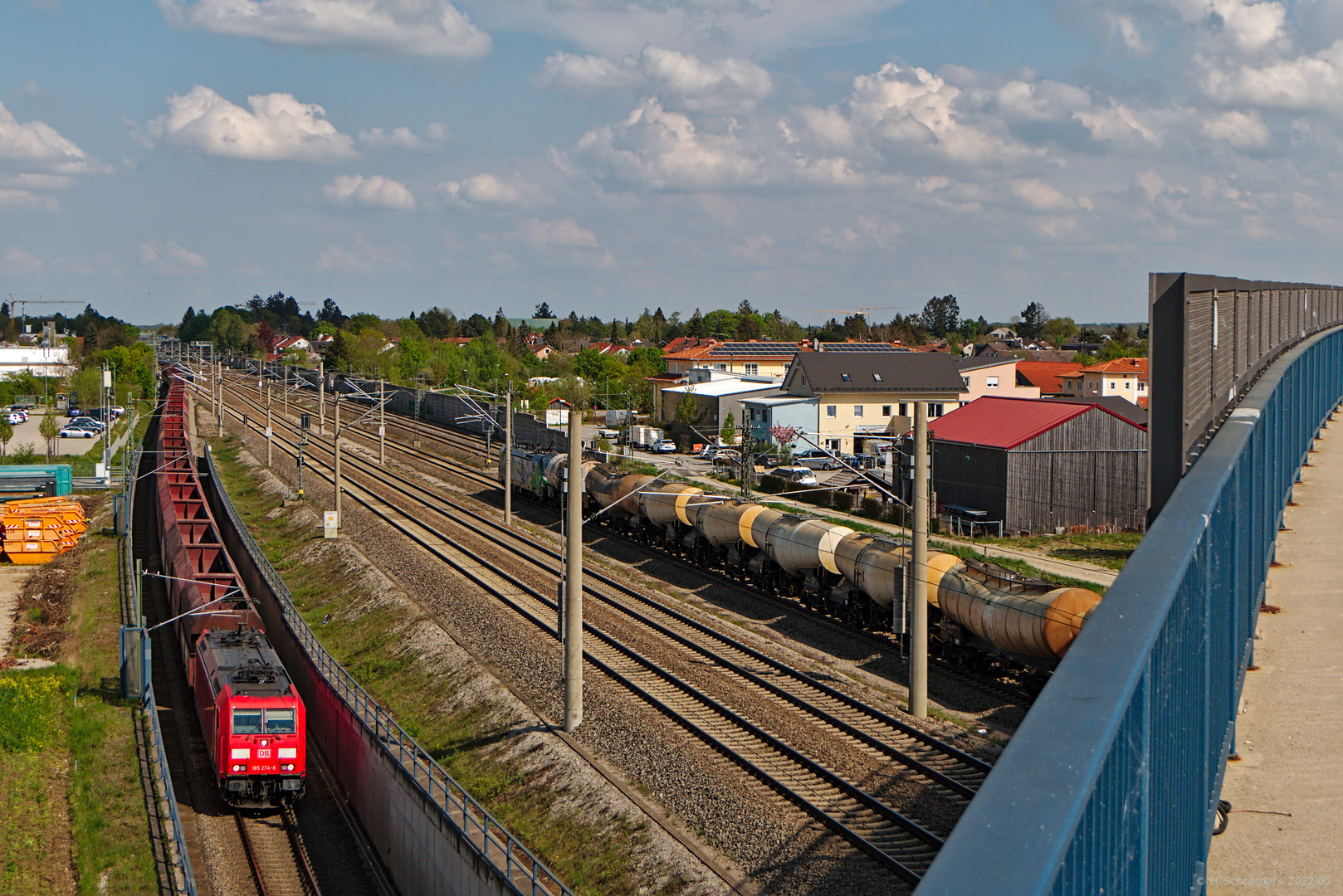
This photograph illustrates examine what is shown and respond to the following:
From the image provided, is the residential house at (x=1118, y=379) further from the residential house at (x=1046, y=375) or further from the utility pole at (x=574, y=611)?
the utility pole at (x=574, y=611)

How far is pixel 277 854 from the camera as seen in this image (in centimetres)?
2544

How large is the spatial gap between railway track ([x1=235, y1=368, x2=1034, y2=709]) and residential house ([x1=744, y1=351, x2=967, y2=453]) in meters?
21.2

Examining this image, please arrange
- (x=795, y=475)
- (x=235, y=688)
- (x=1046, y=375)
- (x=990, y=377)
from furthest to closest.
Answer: (x=1046, y=375)
(x=990, y=377)
(x=795, y=475)
(x=235, y=688)

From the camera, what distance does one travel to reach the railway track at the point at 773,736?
19.2 metres

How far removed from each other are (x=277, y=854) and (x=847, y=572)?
56.3ft

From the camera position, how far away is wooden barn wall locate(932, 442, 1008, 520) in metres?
54.4

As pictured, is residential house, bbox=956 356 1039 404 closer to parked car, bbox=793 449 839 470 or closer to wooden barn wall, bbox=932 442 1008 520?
parked car, bbox=793 449 839 470

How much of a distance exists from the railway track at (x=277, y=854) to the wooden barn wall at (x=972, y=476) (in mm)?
36880

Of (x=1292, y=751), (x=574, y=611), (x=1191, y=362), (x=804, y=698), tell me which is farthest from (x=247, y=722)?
(x=1191, y=362)

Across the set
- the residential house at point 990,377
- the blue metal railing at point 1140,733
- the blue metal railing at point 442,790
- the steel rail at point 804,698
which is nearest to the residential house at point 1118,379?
the residential house at point 990,377

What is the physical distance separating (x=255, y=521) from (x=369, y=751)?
39.4m

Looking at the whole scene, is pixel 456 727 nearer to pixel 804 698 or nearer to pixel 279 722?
pixel 279 722

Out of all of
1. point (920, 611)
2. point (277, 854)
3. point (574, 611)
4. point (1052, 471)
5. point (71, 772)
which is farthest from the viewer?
point (1052, 471)

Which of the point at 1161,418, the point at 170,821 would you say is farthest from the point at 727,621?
the point at 1161,418
